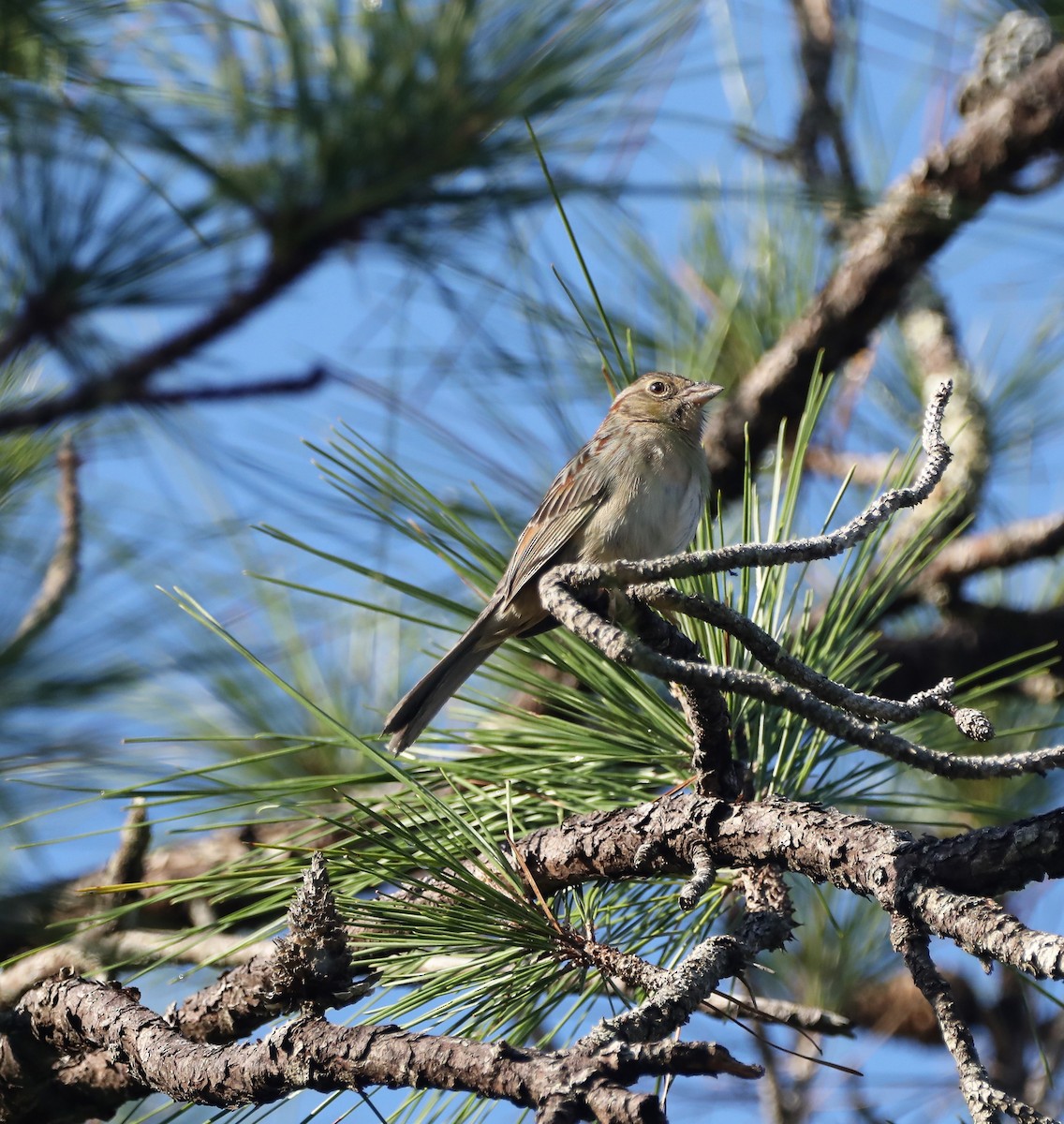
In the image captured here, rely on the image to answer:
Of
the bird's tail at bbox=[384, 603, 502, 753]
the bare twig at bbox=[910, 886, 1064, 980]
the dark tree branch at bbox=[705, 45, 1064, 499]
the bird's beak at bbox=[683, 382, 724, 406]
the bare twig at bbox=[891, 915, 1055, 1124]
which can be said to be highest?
the dark tree branch at bbox=[705, 45, 1064, 499]

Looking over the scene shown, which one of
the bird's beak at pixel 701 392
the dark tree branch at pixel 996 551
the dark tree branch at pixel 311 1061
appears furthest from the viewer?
the dark tree branch at pixel 996 551

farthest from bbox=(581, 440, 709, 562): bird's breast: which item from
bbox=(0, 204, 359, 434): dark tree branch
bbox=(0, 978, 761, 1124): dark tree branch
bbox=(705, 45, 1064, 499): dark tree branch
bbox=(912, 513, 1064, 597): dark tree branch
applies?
bbox=(0, 978, 761, 1124): dark tree branch

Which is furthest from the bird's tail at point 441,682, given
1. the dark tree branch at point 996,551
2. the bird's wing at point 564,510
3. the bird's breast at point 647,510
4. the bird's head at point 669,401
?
the dark tree branch at point 996,551

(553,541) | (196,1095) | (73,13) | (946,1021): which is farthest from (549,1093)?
(73,13)

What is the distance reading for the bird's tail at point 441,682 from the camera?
2.78 metres

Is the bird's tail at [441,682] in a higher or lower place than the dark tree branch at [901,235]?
lower

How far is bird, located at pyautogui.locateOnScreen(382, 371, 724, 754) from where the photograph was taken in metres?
2.81

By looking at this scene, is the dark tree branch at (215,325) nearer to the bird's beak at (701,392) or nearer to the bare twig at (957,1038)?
the bird's beak at (701,392)

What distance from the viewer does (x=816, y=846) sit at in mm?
1797

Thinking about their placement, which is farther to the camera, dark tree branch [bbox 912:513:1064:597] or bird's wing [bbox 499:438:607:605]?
dark tree branch [bbox 912:513:1064:597]

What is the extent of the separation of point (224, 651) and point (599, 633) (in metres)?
1.75

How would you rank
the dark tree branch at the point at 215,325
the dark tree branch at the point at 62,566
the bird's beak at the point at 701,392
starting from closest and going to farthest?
the dark tree branch at the point at 62,566
the dark tree branch at the point at 215,325
the bird's beak at the point at 701,392

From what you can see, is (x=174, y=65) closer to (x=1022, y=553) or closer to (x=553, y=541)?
(x=553, y=541)

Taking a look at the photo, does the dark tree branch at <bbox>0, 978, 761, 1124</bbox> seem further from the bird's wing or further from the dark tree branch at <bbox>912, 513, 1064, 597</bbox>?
the dark tree branch at <bbox>912, 513, 1064, 597</bbox>
